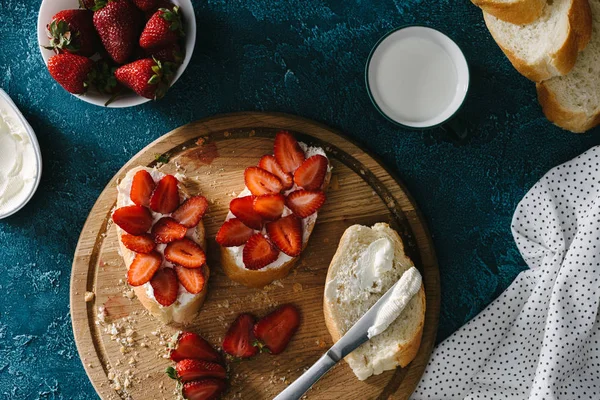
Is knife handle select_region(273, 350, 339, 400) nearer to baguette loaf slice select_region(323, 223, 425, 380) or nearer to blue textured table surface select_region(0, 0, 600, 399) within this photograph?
baguette loaf slice select_region(323, 223, 425, 380)

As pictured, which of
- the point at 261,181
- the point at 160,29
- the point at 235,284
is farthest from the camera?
the point at 235,284

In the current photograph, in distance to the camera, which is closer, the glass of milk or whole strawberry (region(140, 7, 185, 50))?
whole strawberry (region(140, 7, 185, 50))

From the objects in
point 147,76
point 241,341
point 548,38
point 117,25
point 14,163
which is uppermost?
point 548,38

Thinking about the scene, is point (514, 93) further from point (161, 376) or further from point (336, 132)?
point (161, 376)

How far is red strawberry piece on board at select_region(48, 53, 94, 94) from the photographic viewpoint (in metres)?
2.11

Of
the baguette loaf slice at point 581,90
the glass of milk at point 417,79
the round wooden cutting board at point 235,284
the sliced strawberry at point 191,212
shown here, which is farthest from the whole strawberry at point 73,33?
the baguette loaf slice at point 581,90

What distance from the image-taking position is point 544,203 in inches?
88.7

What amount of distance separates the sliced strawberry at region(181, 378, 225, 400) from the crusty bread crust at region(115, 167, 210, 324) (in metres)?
0.22

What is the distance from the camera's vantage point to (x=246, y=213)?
2156mm

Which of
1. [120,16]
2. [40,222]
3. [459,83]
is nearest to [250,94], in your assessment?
[120,16]

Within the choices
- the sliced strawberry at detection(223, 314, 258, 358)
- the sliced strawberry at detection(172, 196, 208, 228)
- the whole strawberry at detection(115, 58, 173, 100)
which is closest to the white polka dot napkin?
the sliced strawberry at detection(223, 314, 258, 358)

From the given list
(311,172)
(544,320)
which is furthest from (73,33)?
(544,320)

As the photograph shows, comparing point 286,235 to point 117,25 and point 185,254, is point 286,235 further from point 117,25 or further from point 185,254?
point 117,25

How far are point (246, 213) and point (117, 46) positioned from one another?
69 cm
